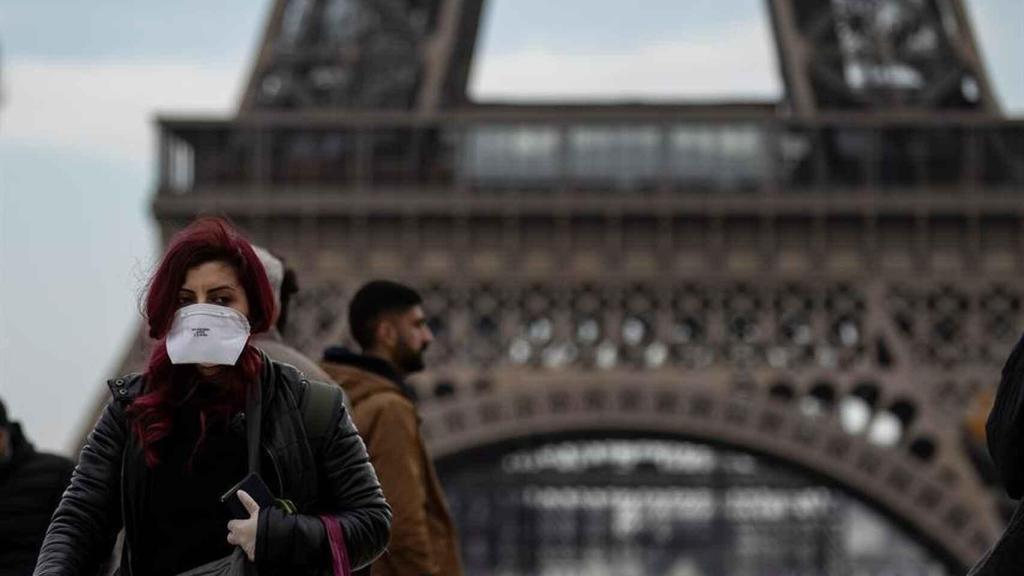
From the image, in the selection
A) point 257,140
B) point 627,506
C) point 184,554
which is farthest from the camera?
point 627,506

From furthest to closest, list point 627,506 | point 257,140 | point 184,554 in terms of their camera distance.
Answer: point 627,506 → point 257,140 → point 184,554

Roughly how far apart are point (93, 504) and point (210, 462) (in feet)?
0.81

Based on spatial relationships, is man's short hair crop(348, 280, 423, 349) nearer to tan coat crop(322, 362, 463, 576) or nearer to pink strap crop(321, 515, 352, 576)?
tan coat crop(322, 362, 463, 576)

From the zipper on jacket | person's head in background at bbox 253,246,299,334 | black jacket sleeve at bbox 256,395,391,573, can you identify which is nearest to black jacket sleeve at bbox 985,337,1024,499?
black jacket sleeve at bbox 256,395,391,573

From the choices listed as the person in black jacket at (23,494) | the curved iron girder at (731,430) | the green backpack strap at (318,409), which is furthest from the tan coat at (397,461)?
the curved iron girder at (731,430)

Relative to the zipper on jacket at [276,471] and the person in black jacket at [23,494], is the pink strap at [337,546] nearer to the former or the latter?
the zipper on jacket at [276,471]

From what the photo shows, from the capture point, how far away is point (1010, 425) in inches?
221

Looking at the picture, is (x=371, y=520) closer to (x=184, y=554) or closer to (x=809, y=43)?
(x=184, y=554)

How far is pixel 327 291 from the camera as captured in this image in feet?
104

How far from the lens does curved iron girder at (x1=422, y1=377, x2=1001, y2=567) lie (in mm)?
31172

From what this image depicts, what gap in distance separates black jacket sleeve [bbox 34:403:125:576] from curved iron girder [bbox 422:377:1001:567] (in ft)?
83.1

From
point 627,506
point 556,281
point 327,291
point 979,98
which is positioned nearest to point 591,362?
point 556,281

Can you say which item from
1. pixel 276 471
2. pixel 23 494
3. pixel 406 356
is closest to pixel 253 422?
pixel 276 471

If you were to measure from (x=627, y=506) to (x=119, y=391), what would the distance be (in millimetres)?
59170
